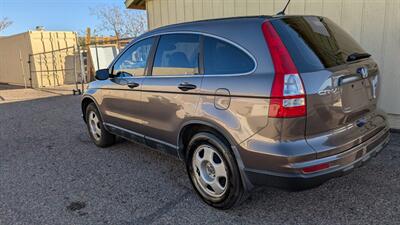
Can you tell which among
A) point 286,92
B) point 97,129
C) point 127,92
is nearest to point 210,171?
point 286,92

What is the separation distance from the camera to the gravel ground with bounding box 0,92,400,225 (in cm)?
304

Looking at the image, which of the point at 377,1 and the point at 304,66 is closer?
the point at 304,66

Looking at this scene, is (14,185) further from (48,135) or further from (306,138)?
(306,138)

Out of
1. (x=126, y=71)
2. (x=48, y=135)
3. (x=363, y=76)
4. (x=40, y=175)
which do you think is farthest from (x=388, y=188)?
(x=48, y=135)

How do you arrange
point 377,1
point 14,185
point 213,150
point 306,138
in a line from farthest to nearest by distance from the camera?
1. point 377,1
2. point 14,185
3. point 213,150
4. point 306,138

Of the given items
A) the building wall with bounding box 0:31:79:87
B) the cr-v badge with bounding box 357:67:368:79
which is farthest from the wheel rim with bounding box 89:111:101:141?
the building wall with bounding box 0:31:79:87

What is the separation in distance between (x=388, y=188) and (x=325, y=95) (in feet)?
5.30

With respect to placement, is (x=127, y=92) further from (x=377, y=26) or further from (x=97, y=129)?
(x=377, y=26)

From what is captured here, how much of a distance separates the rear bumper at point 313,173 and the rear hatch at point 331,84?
2.3 inches

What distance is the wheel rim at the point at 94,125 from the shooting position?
17.2 ft

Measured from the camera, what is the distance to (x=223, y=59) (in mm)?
2959

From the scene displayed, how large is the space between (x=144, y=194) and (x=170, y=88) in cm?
119

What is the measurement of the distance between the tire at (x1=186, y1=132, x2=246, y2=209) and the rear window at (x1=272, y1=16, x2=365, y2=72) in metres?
0.99

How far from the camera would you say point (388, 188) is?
11.2 feet
